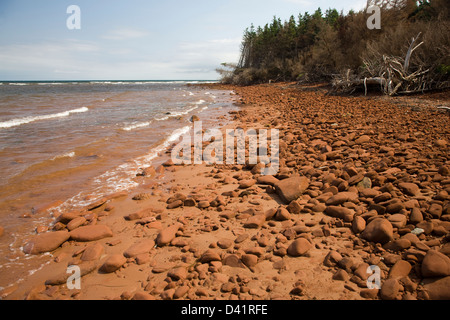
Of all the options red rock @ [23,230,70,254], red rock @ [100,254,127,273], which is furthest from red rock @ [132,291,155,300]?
red rock @ [23,230,70,254]

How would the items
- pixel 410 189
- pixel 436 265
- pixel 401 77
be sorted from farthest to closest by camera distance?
pixel 401 77 < pixel 410 189 < pixel 436 265

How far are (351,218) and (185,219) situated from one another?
2028 millimetres

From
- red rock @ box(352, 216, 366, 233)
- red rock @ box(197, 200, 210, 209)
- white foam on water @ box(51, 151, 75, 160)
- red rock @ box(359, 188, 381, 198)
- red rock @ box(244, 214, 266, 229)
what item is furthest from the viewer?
white foam on water @ box(51, 151, 75, 160)

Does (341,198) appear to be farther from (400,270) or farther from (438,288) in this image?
(438,288)

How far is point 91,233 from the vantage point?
3.09 meters

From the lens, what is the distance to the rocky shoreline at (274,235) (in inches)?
79.4

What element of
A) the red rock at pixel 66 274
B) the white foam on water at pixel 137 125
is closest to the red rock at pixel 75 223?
the red rock at pixel 66 274

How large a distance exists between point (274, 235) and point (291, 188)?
0.98 metres

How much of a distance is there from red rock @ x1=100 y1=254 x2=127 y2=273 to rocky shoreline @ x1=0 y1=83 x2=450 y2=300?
15 mm

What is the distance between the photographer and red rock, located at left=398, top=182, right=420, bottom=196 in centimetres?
296

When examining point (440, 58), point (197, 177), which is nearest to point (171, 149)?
point (197, 177)

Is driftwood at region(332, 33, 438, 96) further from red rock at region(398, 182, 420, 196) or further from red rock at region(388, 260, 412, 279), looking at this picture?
red rock at region(388, 260, 412, 279)

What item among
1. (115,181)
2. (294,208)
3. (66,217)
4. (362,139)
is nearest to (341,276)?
(294,208)

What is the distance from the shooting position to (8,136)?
8.85m
